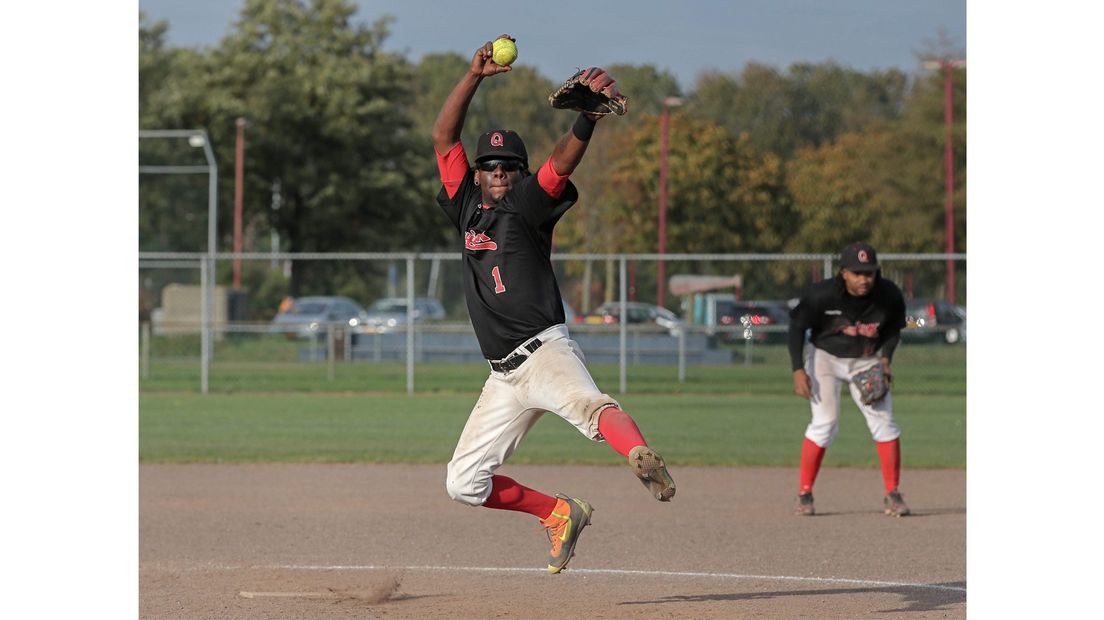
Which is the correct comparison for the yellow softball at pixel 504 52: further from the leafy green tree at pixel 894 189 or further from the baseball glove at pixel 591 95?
the leafy green tree at pixel 894 189

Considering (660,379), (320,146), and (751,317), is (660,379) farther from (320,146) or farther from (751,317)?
(320,146)

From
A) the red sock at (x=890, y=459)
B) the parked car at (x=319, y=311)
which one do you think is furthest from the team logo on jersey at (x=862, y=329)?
the parked car at (x=319, y=311)

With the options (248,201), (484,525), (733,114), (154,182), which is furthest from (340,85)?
(484,525)

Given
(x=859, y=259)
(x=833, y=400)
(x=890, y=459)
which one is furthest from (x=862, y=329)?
(x=890, y=459)

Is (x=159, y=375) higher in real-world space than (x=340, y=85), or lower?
lower

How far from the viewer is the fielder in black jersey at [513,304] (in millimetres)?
6332

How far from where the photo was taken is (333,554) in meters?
8.95

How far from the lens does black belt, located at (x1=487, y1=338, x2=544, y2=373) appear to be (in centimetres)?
654

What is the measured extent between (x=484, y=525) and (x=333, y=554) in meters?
1.65

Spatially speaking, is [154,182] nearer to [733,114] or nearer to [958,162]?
[958,162]

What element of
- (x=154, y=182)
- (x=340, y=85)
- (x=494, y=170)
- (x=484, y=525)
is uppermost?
(x=340, y=85)

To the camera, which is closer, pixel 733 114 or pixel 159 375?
pixel 159 375

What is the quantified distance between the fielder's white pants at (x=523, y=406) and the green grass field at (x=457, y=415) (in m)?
7.77

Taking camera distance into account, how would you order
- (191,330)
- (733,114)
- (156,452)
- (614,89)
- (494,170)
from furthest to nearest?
1. (733,114)
2. (191,330)
3. (156,452)
4. (494,170)
5. (614,89)
